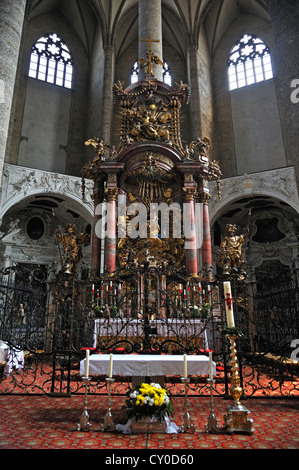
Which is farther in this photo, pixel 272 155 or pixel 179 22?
pixel 179 22

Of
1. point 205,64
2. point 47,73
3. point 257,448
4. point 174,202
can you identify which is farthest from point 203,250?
point 47,73

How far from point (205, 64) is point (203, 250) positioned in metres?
12.8

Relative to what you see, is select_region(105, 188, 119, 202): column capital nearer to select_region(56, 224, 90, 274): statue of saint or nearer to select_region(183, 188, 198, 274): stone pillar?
select_region(56, 224, 90, 274): statue of saint

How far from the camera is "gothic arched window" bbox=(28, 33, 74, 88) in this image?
18234 mm

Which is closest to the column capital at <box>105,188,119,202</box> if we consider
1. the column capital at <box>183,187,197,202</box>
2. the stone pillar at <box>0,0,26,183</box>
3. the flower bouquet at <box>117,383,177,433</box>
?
the column capital at <box>183,187,197,202</box>

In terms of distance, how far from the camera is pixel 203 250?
1047 centimetres

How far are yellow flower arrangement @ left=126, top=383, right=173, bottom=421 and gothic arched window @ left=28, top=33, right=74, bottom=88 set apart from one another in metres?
18.7

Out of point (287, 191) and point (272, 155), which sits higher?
point (272, 155)

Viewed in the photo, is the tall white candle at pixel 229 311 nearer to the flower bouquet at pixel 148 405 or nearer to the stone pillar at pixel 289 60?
the flower bouquet at pixel 148 405

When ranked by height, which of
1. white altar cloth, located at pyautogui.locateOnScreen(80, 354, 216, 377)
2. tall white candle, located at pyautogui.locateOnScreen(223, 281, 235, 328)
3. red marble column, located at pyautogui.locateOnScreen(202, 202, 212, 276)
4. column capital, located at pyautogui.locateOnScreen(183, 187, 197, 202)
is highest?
column capital, located at pyautogui.locateOnScreen(183, 187, 197, 202)

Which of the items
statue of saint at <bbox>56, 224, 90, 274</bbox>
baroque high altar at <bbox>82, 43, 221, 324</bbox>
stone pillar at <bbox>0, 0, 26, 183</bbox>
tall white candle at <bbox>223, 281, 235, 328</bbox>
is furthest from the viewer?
statue of saint at <bbox>56, 224, 90, 274</bbox>
